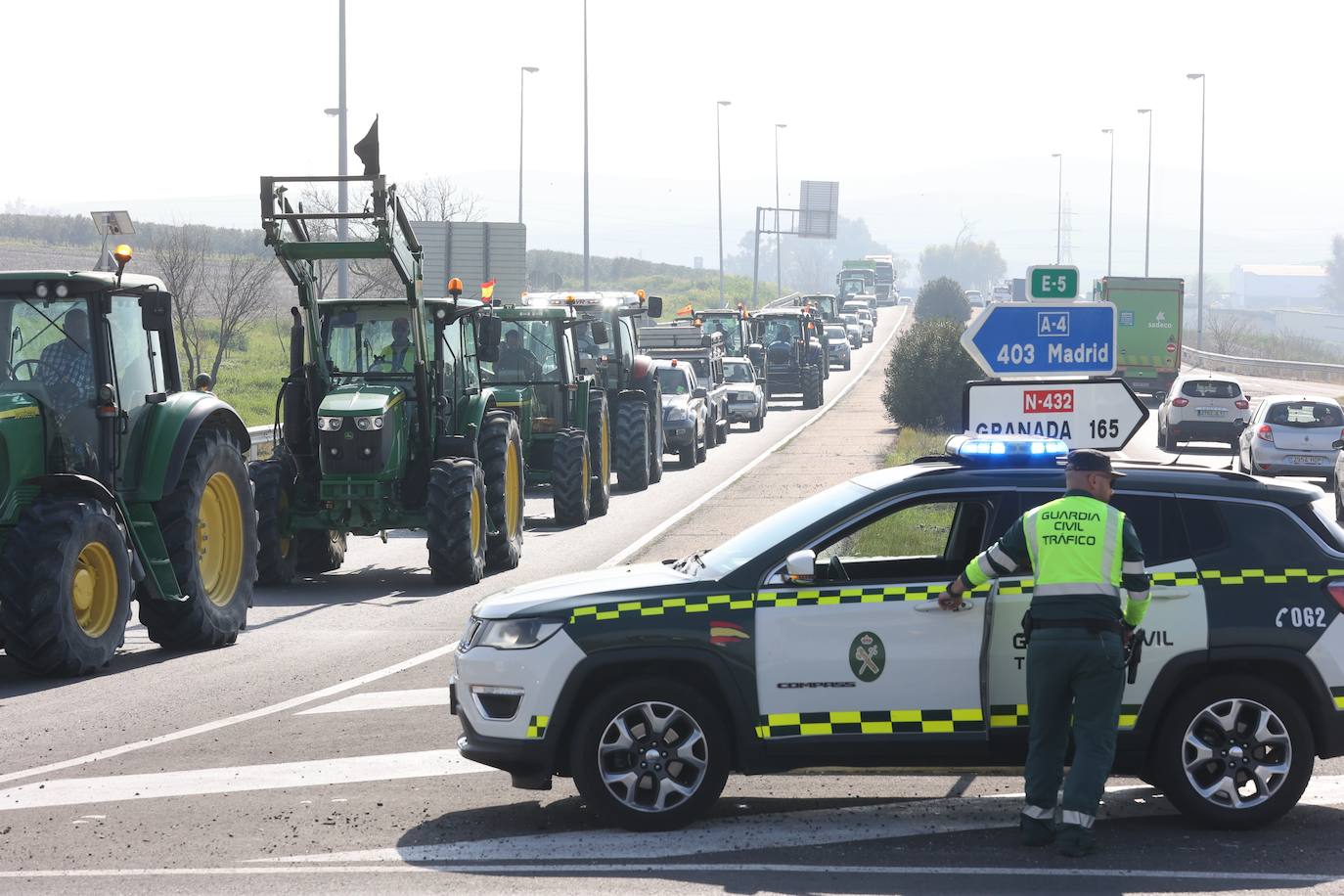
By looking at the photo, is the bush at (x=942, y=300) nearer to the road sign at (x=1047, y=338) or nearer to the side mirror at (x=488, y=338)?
the side mirror at (x=488, y=338)

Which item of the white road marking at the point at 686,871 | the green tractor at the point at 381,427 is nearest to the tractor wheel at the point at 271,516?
the green tractor at the point at 381,427

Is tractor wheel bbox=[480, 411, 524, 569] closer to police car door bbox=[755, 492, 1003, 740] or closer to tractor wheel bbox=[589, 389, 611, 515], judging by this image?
tractor wheel bbox=[589, 389, 611, 515]

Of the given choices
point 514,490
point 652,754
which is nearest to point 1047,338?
point 652,754

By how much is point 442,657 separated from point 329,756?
3412 mm

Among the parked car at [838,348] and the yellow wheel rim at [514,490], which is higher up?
the parked car at [838,348]

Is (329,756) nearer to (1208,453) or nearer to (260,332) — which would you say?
(1208,453)

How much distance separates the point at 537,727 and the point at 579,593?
0.63 m

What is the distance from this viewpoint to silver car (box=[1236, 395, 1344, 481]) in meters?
29.6

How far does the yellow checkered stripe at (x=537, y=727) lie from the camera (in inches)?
306

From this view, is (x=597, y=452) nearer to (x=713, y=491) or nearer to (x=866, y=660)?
(x=713, y=491)

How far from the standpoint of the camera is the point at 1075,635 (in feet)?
24.1

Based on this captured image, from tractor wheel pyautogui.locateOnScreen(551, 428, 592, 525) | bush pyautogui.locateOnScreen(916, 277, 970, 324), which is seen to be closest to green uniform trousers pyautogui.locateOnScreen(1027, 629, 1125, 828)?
tractor wheel pyautogui.locateOnScreen(551, 428, 592, 525)

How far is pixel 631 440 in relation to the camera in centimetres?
2781

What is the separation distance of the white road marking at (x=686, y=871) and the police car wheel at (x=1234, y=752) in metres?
0.61
